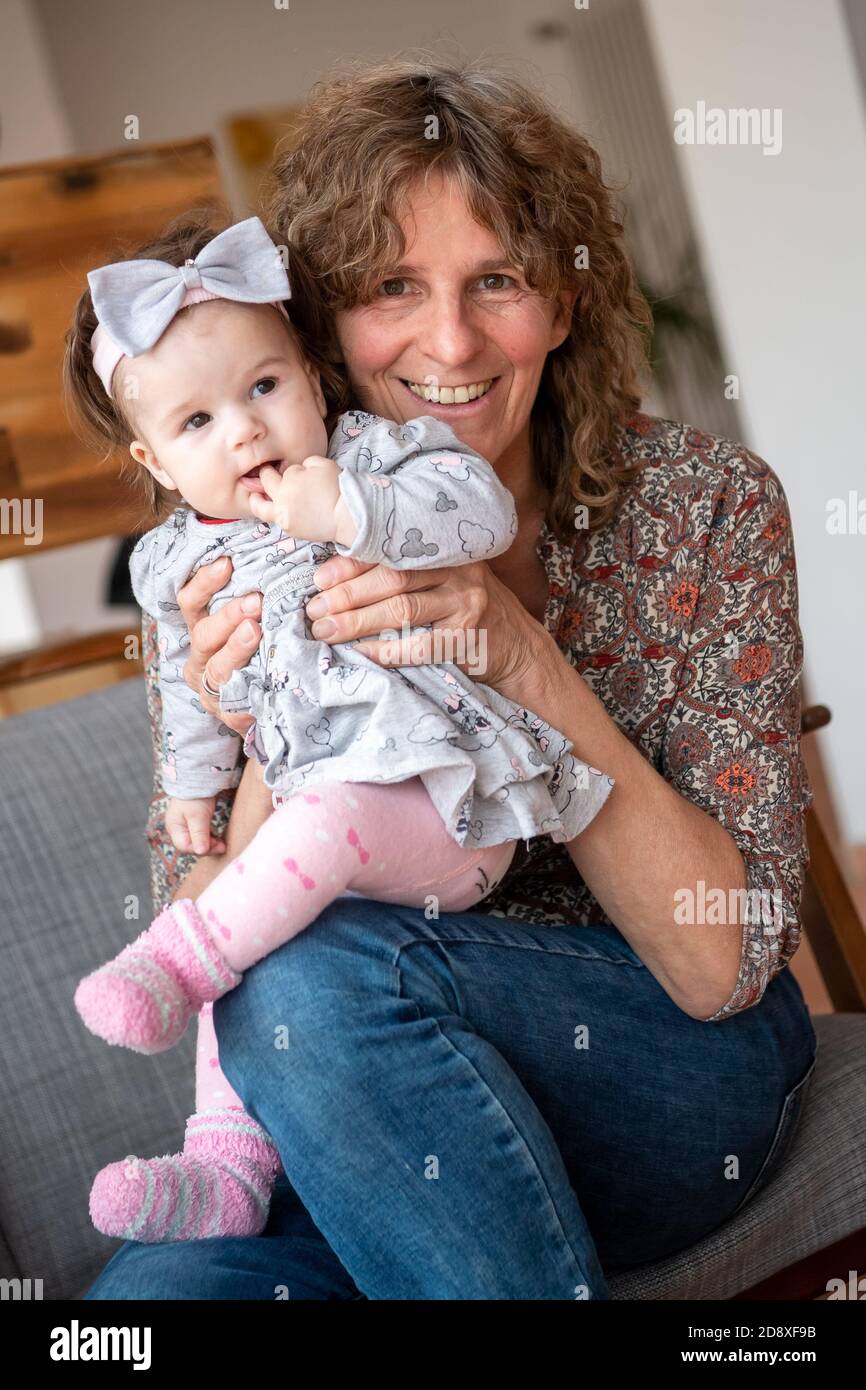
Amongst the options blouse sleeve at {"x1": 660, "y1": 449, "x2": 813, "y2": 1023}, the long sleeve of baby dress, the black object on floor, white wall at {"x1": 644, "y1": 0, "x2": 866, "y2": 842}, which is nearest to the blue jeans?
blouse sleeve at {"x1": 660, "y1": 449, "x2": 813, "y2": 1023}

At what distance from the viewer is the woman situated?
1.09 meters

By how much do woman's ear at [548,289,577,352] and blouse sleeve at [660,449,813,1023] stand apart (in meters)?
0.24

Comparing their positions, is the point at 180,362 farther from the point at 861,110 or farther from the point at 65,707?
the point at 861,110

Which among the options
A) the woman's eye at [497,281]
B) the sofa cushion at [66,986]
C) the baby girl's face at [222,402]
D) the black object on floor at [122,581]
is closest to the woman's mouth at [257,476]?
the baby girl's face at [222,402]

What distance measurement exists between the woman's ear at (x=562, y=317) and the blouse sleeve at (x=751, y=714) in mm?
243

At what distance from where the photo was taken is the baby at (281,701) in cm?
114

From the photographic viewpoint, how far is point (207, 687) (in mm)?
1398

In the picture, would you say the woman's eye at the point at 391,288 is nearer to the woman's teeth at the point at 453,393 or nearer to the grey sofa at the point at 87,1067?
the woman's teeth at the point at 453,393

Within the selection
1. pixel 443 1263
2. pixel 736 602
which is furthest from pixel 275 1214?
A: pixel 736 602

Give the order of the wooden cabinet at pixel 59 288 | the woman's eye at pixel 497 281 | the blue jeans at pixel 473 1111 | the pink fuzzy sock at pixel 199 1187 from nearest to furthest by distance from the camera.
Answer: the blue jeans at pixel 473 1111 < the pink fuzzy sock at pixel 199 1187 < the woman's eye at pixel 497 281 < the wooden cabinet at pixel 59 288

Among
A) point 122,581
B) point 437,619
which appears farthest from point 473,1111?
point 122,581

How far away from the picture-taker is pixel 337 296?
1.47 m

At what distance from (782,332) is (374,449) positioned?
105 inches

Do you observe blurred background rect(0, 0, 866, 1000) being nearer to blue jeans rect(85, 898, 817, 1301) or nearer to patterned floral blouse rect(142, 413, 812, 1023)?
patterned floral blouse rect(142, 413, 812, 1023)
